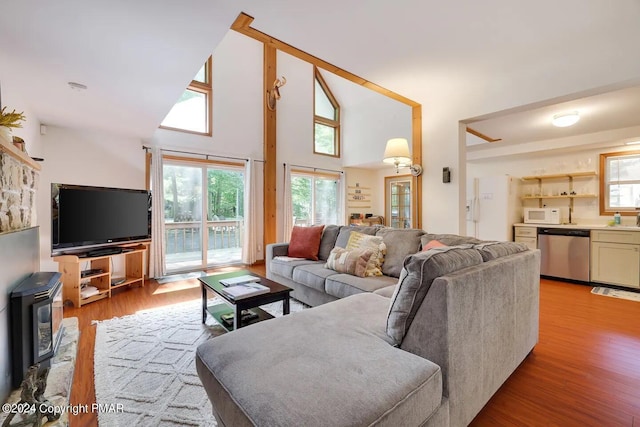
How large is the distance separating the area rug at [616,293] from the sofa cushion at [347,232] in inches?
125

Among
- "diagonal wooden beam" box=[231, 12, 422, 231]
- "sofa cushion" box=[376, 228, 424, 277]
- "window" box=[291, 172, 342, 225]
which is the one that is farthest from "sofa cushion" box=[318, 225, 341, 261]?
"window" box=[291, 172, 342, 225]

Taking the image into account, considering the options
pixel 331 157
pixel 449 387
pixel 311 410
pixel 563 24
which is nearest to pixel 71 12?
pixel 311 410

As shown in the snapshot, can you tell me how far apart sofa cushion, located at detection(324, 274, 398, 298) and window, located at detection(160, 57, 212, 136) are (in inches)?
150

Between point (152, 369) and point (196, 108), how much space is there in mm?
4400

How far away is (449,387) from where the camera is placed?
Result: 1187 mm

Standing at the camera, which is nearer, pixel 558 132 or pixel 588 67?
pixel 588 67

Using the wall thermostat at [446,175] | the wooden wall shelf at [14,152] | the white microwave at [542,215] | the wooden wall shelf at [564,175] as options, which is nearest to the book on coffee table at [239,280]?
the wooden wall shelf at [14,152]

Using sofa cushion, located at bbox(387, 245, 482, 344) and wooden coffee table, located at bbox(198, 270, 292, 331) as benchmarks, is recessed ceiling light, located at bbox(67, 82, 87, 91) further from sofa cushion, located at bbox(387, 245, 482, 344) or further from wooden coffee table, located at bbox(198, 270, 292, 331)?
sofa cushion, located at bbox(387, 245, 482, 344)

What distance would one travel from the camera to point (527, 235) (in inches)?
187

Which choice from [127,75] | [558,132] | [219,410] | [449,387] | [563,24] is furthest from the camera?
[558,132]

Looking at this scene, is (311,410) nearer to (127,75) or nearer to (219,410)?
(219,410)

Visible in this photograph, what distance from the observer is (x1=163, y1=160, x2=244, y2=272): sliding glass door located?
15.6 ft

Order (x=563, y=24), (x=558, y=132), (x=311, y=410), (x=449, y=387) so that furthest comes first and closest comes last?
1. (x=558, y=132)
2. (x=563, y=24)
3. (x=449, y=387)
4. (x=311, y=410)

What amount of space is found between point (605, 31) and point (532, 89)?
60cm
